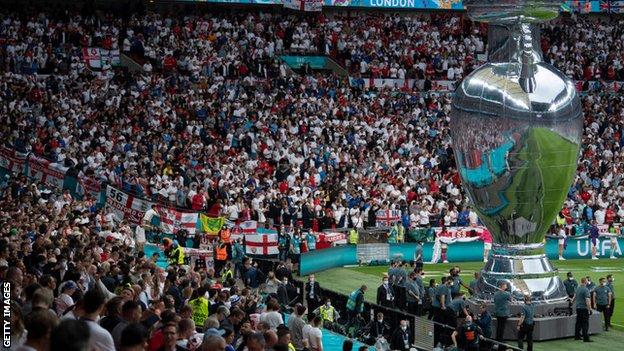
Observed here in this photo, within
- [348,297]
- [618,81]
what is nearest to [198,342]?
[348,297]

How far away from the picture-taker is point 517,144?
88.5ft

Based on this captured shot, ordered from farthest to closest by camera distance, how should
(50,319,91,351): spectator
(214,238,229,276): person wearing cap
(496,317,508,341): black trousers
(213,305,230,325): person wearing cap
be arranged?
(214,238,229,276): person wearing cap < (496,317,508,341): black trousers < (213,305,230,325): person wearing cap < (50,319,91,351): spectator

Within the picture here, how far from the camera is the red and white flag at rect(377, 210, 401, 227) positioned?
38.8m

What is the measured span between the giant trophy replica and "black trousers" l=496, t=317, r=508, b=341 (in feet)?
3.04

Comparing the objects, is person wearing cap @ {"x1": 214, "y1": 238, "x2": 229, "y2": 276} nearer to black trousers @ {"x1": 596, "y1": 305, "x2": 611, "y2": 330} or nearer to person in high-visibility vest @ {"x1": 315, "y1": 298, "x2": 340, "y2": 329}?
person in high-visibility vest @ {"x1": 315, "y1": 298, "x2": 340, "y2": 329}

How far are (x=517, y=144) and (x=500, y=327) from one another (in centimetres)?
400

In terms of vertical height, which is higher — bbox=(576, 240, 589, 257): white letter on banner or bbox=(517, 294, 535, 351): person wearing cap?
bbox=(576, 240, 589, 257): white letter on banner

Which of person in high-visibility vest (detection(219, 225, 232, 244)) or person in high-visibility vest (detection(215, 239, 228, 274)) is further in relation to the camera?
person in high-visibility vest (detection(219, 225, 232, 244))

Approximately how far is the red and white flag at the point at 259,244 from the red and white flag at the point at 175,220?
1.66 metres

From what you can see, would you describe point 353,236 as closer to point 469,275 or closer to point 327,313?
point 469,275

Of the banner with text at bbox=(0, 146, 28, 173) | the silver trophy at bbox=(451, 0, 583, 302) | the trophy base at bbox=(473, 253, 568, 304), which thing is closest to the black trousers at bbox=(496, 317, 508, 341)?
the trophy base at bbox=(473, 253, 568, 304)

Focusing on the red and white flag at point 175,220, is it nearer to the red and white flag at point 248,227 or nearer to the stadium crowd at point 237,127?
the red and white flag at point 248,227

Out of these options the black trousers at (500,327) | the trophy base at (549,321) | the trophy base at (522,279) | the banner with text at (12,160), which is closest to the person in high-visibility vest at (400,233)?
the trophy base at (522,279)

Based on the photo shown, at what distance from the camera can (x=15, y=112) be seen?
1554 inches
